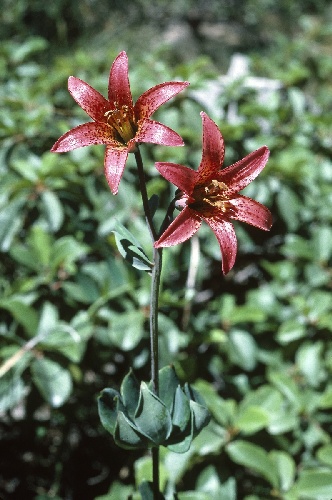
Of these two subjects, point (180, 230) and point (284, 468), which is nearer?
point (180, 230)

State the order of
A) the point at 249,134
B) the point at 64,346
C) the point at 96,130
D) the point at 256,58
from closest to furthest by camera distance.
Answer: the point at 96,130 → the point at 64,346 → the point at 249,134 → the point at 256,58

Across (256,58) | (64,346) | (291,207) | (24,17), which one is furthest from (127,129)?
(24,17)

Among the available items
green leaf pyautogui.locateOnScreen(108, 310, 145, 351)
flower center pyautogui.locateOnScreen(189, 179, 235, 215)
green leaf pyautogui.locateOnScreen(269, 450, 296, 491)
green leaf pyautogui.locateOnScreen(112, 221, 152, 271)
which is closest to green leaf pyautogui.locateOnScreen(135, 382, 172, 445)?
green leaf pyautogui.locateOnScreen(112, 221, 152, 271)

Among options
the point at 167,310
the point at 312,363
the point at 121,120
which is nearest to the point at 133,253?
the point at 121,120

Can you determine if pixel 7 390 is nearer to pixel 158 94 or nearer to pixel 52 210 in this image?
pixel 52 210

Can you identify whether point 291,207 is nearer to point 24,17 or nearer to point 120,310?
point 120,310

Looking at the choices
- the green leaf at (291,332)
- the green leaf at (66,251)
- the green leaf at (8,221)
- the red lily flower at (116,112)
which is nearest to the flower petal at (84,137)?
the red lily flower at (116,112)

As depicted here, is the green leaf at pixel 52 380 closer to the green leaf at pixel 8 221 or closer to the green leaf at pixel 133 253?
the green leaf at pixel 8 221
